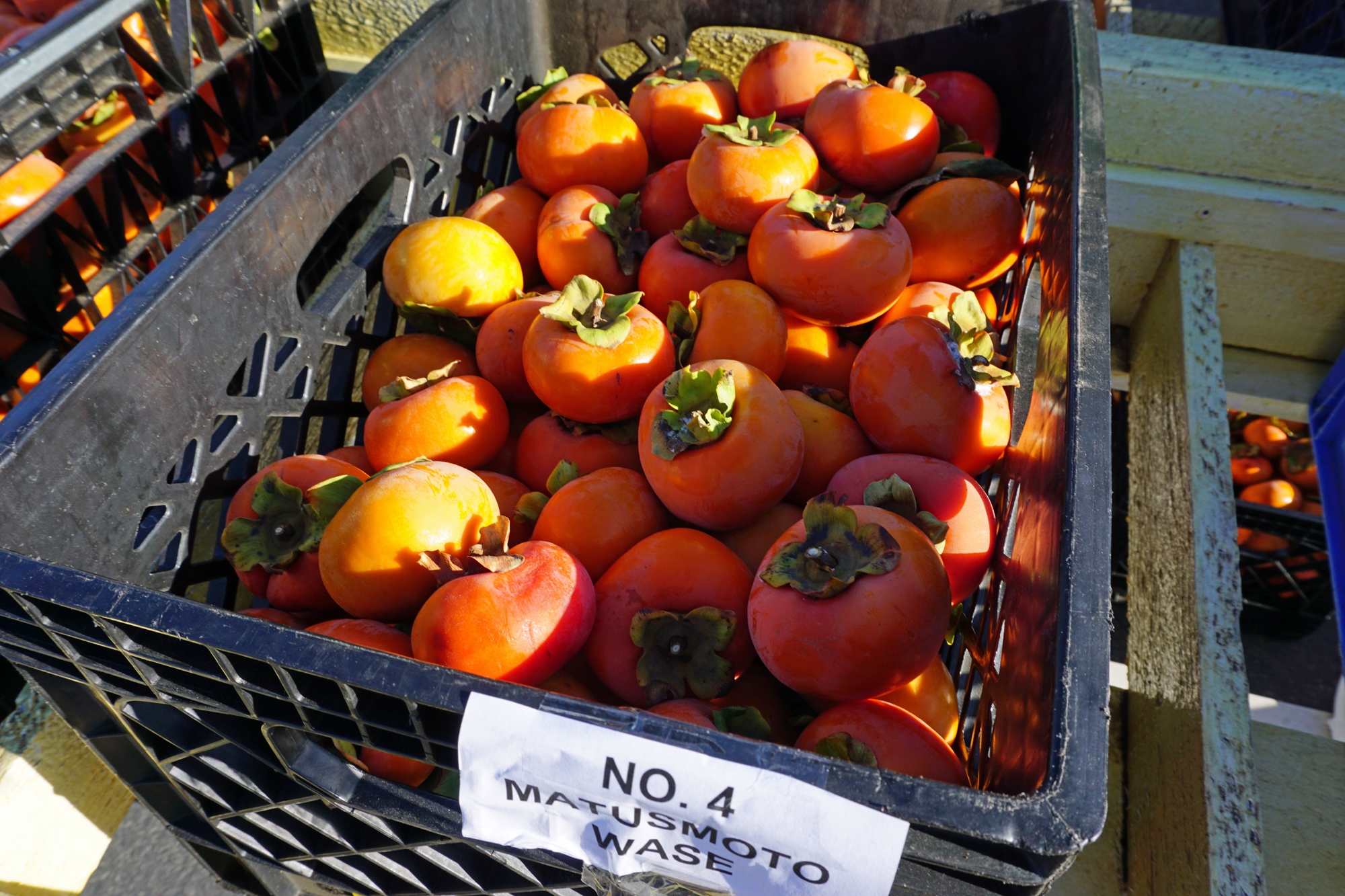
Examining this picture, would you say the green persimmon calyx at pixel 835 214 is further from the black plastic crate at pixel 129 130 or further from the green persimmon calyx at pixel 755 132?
the black plastic crate at pixel 129 130

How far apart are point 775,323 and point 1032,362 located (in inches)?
16.6

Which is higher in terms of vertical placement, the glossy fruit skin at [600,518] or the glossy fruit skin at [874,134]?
the glossy fruit skin at [874,134]

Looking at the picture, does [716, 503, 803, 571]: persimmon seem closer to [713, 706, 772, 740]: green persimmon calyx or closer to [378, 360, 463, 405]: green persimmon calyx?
[713, 706, 772, 740]: green persimmon calyx

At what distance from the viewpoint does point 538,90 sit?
1.78m

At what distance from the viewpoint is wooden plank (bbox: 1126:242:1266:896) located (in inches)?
45.9

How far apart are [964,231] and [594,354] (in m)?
0.66

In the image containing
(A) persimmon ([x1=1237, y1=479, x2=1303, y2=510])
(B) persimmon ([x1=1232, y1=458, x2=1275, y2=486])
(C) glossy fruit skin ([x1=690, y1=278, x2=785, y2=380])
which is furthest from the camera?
(B) persimmon ([x1=1232, y1=458, x2=1275, y2=486])

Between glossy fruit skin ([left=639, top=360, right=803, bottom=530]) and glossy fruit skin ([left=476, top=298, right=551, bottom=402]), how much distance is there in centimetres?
34

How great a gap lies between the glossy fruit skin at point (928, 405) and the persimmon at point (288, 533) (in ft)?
2.42

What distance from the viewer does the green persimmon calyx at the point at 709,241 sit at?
1.37m

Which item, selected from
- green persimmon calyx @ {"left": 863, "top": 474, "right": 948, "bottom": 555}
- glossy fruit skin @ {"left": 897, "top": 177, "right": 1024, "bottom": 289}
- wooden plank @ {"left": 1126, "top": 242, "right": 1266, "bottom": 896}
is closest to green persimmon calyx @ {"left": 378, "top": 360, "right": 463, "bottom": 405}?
green persimmon calyx @ {"left": 863, "top": 474, "right": 948, "bottom": 555}

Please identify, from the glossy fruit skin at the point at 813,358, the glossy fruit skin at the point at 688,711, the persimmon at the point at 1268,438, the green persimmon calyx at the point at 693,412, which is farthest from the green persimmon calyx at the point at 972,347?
the persimmon at the point at 1268,438

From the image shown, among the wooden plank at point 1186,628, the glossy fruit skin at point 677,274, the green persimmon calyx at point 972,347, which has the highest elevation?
the green persimmon calyx at point 972,347

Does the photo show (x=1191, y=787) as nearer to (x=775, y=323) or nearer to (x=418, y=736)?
(x=775, y=323)
